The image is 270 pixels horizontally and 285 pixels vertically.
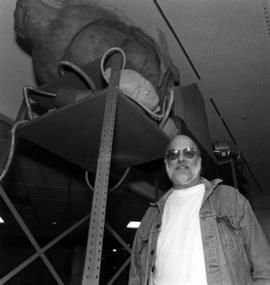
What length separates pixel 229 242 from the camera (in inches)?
51.8

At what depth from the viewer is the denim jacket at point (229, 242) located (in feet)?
4.11

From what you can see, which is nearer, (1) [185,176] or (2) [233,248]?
(2) [233,248]

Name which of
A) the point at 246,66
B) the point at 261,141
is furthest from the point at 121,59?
the point at 261,141

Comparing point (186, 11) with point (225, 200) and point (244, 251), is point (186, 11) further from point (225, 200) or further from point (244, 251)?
point (244, 251)

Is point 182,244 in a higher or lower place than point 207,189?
lower

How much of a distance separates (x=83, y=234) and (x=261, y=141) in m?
3.47

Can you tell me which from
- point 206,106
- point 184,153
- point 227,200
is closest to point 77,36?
point 184,153

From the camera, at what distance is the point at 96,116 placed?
1.72 metres

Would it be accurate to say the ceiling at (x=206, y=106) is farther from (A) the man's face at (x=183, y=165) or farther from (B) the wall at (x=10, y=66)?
(A) the man's face at (x=183, y=165)

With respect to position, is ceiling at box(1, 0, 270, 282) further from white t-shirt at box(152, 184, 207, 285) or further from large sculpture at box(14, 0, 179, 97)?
white t-shirt at box(152, 184, 207, 285)

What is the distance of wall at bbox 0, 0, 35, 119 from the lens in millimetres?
2471

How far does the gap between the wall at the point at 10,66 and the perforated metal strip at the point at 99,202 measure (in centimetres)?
141

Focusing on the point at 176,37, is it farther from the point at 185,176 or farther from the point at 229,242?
the point at 229,242

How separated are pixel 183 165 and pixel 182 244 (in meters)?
0.44
